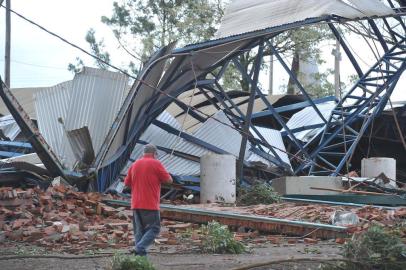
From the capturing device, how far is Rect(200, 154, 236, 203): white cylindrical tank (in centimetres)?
1719

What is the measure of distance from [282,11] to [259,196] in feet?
15.4

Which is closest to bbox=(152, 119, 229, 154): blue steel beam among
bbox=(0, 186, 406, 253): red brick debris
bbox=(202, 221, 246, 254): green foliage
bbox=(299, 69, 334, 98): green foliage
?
bbox=(0, 186, 406, 253): red brick debris

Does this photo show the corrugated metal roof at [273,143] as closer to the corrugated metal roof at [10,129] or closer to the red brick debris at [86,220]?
the red brick debris at [86,220]

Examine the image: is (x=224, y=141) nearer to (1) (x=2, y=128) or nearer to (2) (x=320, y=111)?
(2) (x=320, y=111)

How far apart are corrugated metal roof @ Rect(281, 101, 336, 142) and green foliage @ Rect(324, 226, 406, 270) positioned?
15665 mm

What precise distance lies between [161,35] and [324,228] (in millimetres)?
25503

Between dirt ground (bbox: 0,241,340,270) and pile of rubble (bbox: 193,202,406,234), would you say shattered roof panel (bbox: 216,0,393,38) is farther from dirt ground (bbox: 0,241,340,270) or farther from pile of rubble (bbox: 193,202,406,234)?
dirt ground (bbox: 0,241,340,270)

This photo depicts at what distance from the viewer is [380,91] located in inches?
795

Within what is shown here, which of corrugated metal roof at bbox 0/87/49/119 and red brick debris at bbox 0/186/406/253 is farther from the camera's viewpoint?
corrugated metal roof at bbox 0/87/49/119

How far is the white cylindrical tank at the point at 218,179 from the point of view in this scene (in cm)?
1719

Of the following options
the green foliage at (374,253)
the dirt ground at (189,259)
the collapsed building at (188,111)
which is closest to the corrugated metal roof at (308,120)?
the collapsed building at (188,111)

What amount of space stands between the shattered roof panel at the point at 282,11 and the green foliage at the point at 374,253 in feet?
27.9

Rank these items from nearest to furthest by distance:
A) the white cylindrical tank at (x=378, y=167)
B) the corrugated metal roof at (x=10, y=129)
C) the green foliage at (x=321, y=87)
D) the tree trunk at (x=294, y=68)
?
1. the white cylindrical tank at (x=378, y=167)
2. the corrugated metal roof at (x=10, y=129)
3. the tree trunk at (x=294, y=68)
4. the green foliage at (x=321, y=87)

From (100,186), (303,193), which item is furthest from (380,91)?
(100,186)
